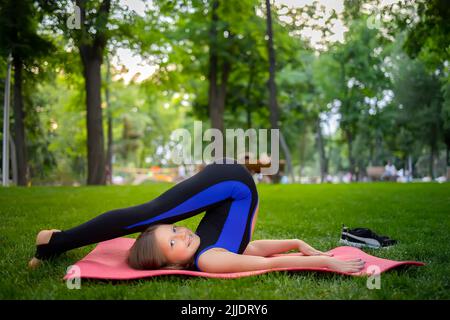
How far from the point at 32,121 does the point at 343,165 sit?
49764 mm

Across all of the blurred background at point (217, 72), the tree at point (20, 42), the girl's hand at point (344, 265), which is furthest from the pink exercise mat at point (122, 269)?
the tree at point (20, 42)

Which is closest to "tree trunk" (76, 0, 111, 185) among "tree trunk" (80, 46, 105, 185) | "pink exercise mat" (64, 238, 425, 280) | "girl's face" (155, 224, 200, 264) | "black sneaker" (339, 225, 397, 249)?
"tree trunk" (80, 46, 105, 185)

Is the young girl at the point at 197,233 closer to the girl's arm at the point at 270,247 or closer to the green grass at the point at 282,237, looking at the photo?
the green grass at the point at 282,237

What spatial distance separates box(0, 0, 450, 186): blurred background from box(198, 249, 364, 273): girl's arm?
947cm

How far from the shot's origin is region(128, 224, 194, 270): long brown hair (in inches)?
132

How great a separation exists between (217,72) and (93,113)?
361 inches

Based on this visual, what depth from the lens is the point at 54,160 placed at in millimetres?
29641

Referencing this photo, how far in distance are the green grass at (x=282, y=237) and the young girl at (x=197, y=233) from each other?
5.4 inches

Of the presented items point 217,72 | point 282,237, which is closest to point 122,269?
point 282,237

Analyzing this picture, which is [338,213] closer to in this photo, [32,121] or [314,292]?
[314,292]

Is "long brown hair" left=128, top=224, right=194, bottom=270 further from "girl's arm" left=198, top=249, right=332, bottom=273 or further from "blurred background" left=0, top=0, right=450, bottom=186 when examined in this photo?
"blurred background" left=0, top=0, right=450, bottom=186

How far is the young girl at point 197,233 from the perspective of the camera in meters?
3.39

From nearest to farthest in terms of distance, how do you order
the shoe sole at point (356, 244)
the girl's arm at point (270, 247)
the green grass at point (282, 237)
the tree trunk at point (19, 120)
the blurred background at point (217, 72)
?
the green grass at point (282, 237) → the girl's arm at point (270, 247) → the shoe sole at point (356, 244) → the blurred background at point (217, 72) → the tree trunk at point (19, 120)

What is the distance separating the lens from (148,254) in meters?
3.39
